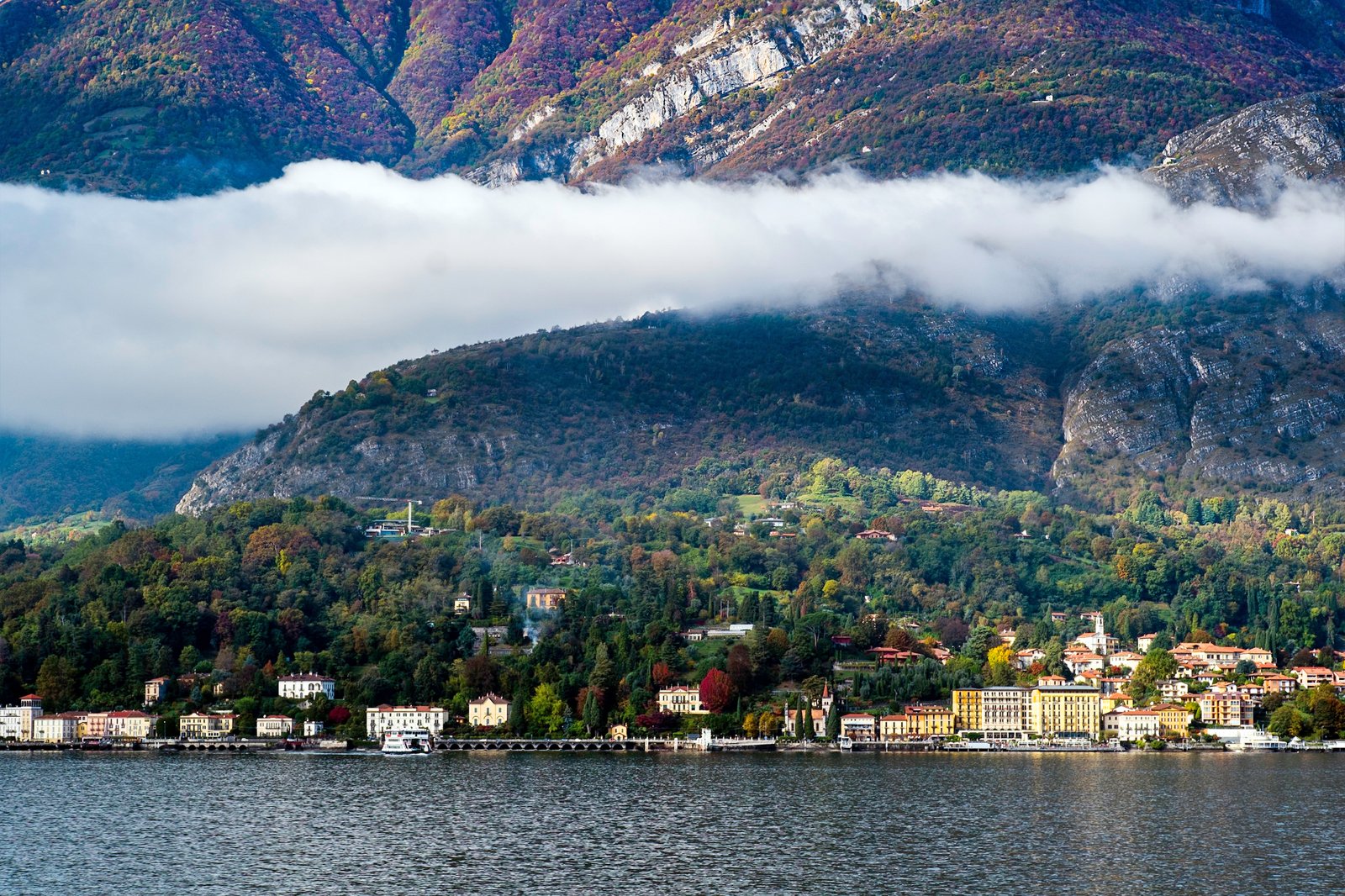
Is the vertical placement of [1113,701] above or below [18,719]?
above

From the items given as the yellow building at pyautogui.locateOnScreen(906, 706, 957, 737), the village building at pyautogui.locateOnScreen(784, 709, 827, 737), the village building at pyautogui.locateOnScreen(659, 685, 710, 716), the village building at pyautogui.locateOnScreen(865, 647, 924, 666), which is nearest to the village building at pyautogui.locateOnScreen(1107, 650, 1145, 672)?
the village building at pyautogui.locateOnScreen(865, 647, 924, 666)

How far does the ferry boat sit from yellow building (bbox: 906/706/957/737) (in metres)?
33.7

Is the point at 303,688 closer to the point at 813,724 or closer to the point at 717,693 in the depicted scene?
the point at 717,693

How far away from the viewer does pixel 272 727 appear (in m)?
146

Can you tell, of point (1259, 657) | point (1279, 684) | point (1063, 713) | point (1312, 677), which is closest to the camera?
point (1063, 713)

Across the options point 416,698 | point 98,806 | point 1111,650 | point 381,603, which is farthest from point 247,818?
point 1111,650

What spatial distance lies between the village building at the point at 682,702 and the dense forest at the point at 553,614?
1753 millimetres

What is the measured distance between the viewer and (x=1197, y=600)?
18712cm

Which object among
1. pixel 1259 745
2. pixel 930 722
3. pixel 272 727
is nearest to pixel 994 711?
pixel 930 722

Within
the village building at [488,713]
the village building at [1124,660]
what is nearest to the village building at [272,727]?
the village building at [488,713]

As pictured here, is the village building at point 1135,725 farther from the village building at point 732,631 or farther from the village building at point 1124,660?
the village building at point 732,631

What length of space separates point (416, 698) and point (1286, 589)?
83.7 meters

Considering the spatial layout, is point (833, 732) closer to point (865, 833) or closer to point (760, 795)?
point (760, 795)

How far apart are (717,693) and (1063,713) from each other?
2593 cm
